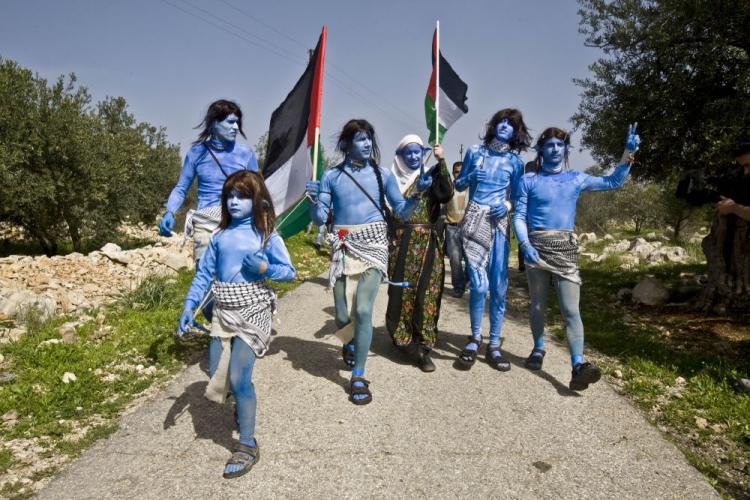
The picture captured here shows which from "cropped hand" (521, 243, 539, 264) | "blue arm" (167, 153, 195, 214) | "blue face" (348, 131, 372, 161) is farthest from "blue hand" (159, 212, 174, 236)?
"cropped hand" (521, 243, 539, 264)

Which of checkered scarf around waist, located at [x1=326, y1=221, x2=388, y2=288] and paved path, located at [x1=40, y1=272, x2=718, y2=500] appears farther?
checkered scarf around waist, located at [x1=326, y1=221, x2=388, y2=288]

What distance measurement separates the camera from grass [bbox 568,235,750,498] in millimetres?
3602

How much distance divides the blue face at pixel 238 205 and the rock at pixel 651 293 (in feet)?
23.8

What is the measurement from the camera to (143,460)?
10.7ft

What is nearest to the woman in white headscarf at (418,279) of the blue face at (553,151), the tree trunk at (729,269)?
the blue face at (553,151)

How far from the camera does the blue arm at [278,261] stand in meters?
Answer: 3.16

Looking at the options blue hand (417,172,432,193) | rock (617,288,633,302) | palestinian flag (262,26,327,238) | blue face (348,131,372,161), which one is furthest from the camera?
rock (617,288,633,302)

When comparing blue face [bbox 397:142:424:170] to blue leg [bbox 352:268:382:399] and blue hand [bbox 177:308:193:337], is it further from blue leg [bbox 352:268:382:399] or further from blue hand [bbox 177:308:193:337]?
blue hand [bbox 177:308:193:337]

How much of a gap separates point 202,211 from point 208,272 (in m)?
1.28

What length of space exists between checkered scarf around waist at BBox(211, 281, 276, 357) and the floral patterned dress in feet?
6.28

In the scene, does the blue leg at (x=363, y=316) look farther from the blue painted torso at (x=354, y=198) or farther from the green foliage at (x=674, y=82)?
the green foliage at (x=674, y=82)

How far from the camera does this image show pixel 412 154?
453cm

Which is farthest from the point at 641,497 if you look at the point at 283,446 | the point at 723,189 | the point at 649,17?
→ the point at 649,17

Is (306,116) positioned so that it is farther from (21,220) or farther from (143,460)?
(21,220)
